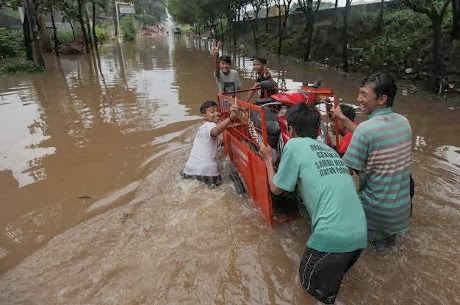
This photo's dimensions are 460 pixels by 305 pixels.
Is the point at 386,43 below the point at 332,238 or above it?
above

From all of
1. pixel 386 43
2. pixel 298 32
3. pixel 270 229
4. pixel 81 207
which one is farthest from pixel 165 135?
pixel 298 32

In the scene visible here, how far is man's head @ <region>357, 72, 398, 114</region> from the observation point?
2.98 metres

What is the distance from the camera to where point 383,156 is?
300 cm

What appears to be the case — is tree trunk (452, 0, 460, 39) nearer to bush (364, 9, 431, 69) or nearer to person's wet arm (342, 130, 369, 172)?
bush (364, 9, 431, 69)

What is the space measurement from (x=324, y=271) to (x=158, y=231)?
2.16 meters

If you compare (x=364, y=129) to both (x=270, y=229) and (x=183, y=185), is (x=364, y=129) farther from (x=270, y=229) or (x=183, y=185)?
(x=183, y=185)

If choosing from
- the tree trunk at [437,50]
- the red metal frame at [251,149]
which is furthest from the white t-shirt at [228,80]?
the tree trunk at [437,50]

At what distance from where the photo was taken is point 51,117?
893 cm

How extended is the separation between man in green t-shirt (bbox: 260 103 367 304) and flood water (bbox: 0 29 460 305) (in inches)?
19.4

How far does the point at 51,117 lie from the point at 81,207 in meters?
→ 5.26

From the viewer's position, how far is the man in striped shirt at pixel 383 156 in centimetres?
297

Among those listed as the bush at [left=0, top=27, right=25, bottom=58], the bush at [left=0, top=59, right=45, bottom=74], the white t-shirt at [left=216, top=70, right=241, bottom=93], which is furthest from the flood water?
the bush at [left=0, top=27, right=25, bottom=58]

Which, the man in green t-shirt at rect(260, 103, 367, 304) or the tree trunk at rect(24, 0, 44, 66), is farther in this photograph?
the tree trunk at rect(24, 0, 44, 66)

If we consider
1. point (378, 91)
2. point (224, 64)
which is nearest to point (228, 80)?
point (224, 64)
